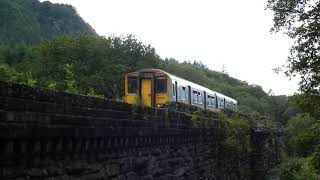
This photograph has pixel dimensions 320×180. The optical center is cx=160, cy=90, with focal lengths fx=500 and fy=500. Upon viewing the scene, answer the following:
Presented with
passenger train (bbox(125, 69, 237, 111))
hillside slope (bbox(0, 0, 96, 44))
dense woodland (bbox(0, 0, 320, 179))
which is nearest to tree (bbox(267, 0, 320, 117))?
dense woodland (bbox(0, 0, 320, 179))

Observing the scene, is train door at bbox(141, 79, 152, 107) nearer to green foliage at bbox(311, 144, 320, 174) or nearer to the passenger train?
the passenger train

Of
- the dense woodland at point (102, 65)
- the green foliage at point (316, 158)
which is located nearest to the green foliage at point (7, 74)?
the dense woodland at point (102, 65)

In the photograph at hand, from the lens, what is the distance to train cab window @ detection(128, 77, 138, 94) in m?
26.2

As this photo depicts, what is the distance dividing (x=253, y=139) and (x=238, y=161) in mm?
6992

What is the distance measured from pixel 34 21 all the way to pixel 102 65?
66.9 m

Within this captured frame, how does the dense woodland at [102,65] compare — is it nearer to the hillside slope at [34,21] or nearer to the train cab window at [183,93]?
the hillside slope at [34,21]

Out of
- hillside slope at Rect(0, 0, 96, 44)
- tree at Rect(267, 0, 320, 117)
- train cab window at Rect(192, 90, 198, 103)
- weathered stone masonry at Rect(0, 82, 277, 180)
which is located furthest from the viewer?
hillside slope at Rect(0, 0, 96, 44)

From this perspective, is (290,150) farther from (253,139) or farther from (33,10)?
(33,10)

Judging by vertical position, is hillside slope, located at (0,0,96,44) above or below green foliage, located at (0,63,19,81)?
Answer: above

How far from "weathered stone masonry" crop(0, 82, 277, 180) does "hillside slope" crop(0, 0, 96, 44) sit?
81.4m

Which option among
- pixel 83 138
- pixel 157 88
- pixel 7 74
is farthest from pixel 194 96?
pixel 7 74

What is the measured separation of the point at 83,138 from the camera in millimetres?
8750

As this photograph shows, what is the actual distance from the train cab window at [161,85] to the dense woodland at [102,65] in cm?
366

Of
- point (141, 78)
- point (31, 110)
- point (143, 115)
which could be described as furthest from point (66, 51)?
point (31, 110)
